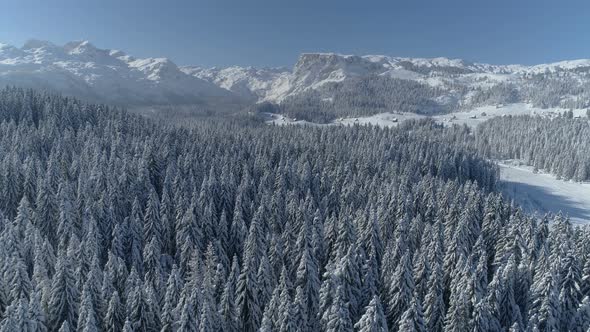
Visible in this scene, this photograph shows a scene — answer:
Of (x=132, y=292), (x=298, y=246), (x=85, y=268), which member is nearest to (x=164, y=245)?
(x=85, y=268)

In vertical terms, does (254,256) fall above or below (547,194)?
above

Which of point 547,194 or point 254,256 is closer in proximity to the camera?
point 254,256

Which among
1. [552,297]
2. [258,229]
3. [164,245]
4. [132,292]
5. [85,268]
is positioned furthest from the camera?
[164,245]

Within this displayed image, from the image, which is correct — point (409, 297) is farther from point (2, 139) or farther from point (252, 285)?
point (2, 139)

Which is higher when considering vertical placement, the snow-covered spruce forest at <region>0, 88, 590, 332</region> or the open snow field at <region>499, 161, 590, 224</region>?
the snow-covered spruce forest at <region>0, 88, 590, 332</region>

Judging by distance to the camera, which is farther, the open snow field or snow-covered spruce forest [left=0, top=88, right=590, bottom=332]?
the open snow field
